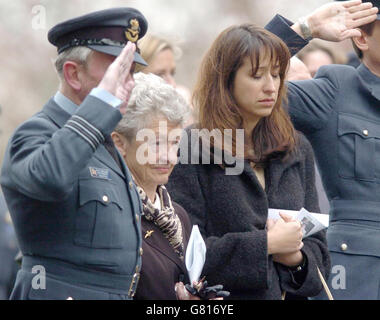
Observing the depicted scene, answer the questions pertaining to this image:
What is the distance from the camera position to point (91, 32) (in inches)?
181

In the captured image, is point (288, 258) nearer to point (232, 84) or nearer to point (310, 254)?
point (310, 254)

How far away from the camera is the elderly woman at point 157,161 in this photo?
493 cm

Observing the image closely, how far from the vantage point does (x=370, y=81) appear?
5.84 metres

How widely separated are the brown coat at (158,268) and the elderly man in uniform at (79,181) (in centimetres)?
25

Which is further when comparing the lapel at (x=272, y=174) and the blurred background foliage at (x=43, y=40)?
the blurred background foliage at (x=43, y=40)

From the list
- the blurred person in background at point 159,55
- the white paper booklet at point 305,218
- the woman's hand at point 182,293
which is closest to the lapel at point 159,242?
the woman's hand at point 182,293

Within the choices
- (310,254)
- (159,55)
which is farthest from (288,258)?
(159,55)

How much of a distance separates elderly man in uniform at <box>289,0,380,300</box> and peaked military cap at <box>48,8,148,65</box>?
4.33 feet

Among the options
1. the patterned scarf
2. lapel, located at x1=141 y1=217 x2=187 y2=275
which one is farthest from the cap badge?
lapel, located at x1=141 y1=217 x2=187 y2=275

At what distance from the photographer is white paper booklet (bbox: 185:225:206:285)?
188 inches

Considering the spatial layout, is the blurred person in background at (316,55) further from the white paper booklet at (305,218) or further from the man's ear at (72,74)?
the man's ear at (72,74)

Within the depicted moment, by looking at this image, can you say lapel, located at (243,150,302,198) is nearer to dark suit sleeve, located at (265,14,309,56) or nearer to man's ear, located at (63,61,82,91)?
dark suit sleeve, located at (265,14,309,56)
